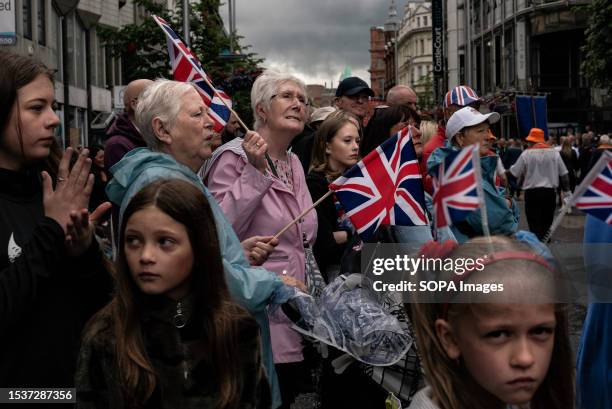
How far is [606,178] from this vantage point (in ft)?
7.75

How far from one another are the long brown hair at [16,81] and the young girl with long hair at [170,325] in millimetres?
455

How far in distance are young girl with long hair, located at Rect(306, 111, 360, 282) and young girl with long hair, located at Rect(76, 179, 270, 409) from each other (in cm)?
210

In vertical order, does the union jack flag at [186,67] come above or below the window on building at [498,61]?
below

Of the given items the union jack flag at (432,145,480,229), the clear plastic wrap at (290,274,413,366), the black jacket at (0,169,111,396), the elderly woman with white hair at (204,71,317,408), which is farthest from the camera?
the elderly woman with white hair at (204,71,317,408)

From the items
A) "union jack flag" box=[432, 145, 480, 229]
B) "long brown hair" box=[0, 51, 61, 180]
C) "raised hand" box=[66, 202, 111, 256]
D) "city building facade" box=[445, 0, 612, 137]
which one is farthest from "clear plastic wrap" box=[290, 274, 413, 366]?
"city building facade" box=[445, 0, 612, 137]

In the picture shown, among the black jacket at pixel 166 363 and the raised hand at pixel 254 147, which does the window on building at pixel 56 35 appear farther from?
the black jacket at pixel 166 363

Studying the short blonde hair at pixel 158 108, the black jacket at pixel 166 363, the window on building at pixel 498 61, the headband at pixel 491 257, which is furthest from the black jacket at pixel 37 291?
the window on building at pixel 498 61

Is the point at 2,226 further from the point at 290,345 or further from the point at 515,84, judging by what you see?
the point at 515,84

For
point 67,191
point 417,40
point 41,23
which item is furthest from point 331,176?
point 417,40

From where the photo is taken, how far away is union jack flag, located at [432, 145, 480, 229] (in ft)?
7.06

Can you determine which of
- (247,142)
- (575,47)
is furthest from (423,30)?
(247,142)

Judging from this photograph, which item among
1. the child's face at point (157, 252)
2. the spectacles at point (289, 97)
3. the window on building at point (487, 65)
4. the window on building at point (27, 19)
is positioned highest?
the window on building at point (487, 65)

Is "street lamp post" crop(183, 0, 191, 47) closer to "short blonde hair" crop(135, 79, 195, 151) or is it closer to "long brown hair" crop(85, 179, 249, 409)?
"short blonde hair" crop(135, 79, 195, 151)

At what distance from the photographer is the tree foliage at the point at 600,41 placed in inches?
1123
